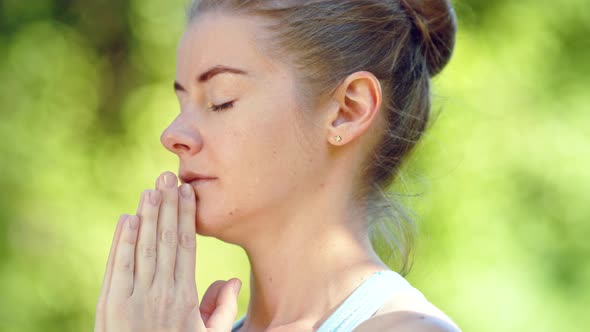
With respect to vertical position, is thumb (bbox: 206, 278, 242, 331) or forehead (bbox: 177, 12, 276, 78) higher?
forehead (bbox: 177, 12, 276, 78)

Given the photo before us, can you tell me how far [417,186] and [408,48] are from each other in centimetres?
65

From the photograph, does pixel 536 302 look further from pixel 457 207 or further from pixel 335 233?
pixel 335 233

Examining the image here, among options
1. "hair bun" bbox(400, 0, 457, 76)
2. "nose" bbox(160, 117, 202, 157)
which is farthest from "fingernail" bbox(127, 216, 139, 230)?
"hair bun" bbox(400, 0, 457, 76)

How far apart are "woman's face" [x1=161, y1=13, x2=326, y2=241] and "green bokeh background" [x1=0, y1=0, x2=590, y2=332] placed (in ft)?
5.01

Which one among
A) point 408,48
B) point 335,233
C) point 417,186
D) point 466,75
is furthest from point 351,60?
point 466,75

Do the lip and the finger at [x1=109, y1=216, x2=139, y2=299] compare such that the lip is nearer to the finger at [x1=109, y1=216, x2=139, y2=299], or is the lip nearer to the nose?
the nose

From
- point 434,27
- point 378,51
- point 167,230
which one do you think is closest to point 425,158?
point 434,27

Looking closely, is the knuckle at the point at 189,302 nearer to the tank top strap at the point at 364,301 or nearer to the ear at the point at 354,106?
the tank top strap at the point at 364,301

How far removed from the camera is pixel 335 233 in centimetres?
221

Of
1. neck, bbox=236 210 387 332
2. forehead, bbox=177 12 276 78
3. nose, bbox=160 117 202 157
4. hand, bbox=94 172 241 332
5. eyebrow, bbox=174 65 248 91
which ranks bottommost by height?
neck, bbox=236 210 387 332

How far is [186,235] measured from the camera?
6.93 feet

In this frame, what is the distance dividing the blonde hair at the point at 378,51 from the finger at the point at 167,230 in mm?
451

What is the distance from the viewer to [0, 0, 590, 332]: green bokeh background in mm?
4289

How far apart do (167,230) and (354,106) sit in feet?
2.02
